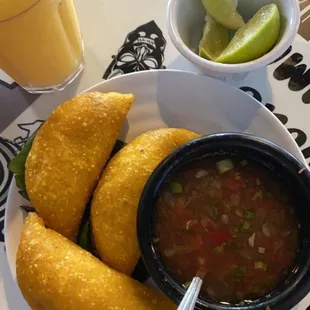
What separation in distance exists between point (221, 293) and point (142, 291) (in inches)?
6.6

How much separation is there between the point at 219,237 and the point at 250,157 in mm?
161

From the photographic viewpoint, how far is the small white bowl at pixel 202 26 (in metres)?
1.26

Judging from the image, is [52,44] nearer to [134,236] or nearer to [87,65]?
[87,65]

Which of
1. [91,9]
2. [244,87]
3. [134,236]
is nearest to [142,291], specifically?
[134,236]

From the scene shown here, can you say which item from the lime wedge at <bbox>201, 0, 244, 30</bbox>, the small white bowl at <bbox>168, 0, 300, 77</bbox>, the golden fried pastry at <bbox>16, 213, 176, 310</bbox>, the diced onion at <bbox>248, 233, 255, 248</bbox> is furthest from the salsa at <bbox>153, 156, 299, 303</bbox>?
the lime wedge at <bbox>201, 0, 244, 30</bbox>

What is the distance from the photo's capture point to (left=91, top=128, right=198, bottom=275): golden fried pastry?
4.07 ft

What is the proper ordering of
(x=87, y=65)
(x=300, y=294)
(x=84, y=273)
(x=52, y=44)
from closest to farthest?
(x=300, y=294) → (x=84, y=273) → (x=52, y=44) → (x=87, y=65)

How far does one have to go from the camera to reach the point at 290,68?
143cm

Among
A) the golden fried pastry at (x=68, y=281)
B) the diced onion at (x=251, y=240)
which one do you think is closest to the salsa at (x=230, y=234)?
the diced onion at (x=251, y=240)

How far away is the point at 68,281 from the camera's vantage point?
1.20 m

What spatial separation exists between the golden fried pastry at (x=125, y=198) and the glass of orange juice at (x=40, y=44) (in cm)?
28

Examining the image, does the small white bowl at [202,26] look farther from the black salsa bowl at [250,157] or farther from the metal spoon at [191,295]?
the metal spoon at [191,295]

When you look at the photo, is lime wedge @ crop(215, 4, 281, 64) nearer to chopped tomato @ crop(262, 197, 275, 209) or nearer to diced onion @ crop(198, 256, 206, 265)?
chopped tomato @ crop(262, 197, 275, 209)

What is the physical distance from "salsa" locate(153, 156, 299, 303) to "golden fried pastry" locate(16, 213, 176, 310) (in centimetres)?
11
